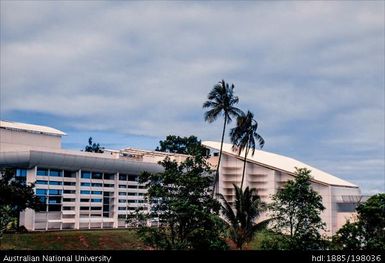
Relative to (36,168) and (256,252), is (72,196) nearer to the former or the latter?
(36,168)

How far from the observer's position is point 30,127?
3327 inches

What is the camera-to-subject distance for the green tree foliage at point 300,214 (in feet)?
112

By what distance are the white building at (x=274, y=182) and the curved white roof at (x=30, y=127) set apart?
26.7 m

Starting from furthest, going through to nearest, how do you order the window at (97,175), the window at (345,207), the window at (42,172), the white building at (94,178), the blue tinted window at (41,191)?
the window at (345,207) < the window at (97,175) < the window at (42,172) < the white building at (94,178) < the blue tinted window at (41,191)

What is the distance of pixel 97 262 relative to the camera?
51.4 feet

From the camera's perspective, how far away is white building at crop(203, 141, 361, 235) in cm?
8969

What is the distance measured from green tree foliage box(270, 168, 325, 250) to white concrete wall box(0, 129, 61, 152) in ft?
169

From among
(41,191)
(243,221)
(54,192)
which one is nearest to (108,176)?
(54,192)

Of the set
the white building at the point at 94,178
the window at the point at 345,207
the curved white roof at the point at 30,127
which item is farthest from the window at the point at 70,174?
the window at the point at 345,207

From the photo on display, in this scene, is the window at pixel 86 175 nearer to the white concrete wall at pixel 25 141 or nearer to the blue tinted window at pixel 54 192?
the blue tinted window at pixel 54 192

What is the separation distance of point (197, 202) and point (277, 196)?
17.5 feet

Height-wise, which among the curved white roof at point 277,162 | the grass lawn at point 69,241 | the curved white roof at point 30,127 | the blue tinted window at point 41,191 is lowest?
the grass lawn at point 69,241

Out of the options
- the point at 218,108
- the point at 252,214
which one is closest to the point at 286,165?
the point at 218,108

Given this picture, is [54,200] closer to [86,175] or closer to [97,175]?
[86,175]
